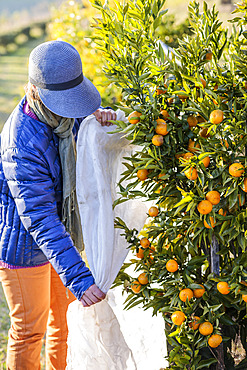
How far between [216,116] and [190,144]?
→ 0.23 m

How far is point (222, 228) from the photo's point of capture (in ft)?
5.25

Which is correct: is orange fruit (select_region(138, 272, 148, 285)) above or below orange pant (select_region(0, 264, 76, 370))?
above

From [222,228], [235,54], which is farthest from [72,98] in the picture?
[222,228]

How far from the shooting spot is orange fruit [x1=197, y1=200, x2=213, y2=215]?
5.07ft

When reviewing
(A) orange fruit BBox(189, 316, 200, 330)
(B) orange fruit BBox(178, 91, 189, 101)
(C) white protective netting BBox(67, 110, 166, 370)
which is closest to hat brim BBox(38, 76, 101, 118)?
(C) white protective netting BBox(67, 110, 166, 370)

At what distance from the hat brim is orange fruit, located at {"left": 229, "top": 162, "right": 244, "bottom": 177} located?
0.62 meters

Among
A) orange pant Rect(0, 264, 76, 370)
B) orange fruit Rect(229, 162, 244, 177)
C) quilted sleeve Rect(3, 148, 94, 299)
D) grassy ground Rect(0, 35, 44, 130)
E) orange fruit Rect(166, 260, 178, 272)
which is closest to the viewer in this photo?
orange fruit Rect(229, 162, 244, 177)

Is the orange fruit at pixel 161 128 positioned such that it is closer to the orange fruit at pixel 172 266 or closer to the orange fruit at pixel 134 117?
the orange fruit at pixel 134 117

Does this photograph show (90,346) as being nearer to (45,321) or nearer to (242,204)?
(45,321)

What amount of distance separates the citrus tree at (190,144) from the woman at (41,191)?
0.60 feet

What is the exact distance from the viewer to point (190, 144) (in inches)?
67.1

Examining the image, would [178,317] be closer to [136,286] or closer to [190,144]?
[136,286]

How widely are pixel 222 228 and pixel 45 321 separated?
1.00 metres

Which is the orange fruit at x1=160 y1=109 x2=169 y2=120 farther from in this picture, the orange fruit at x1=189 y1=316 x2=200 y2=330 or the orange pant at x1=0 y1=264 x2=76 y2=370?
the orange pant at x1=0 y1=264 x2=76 y2=370
